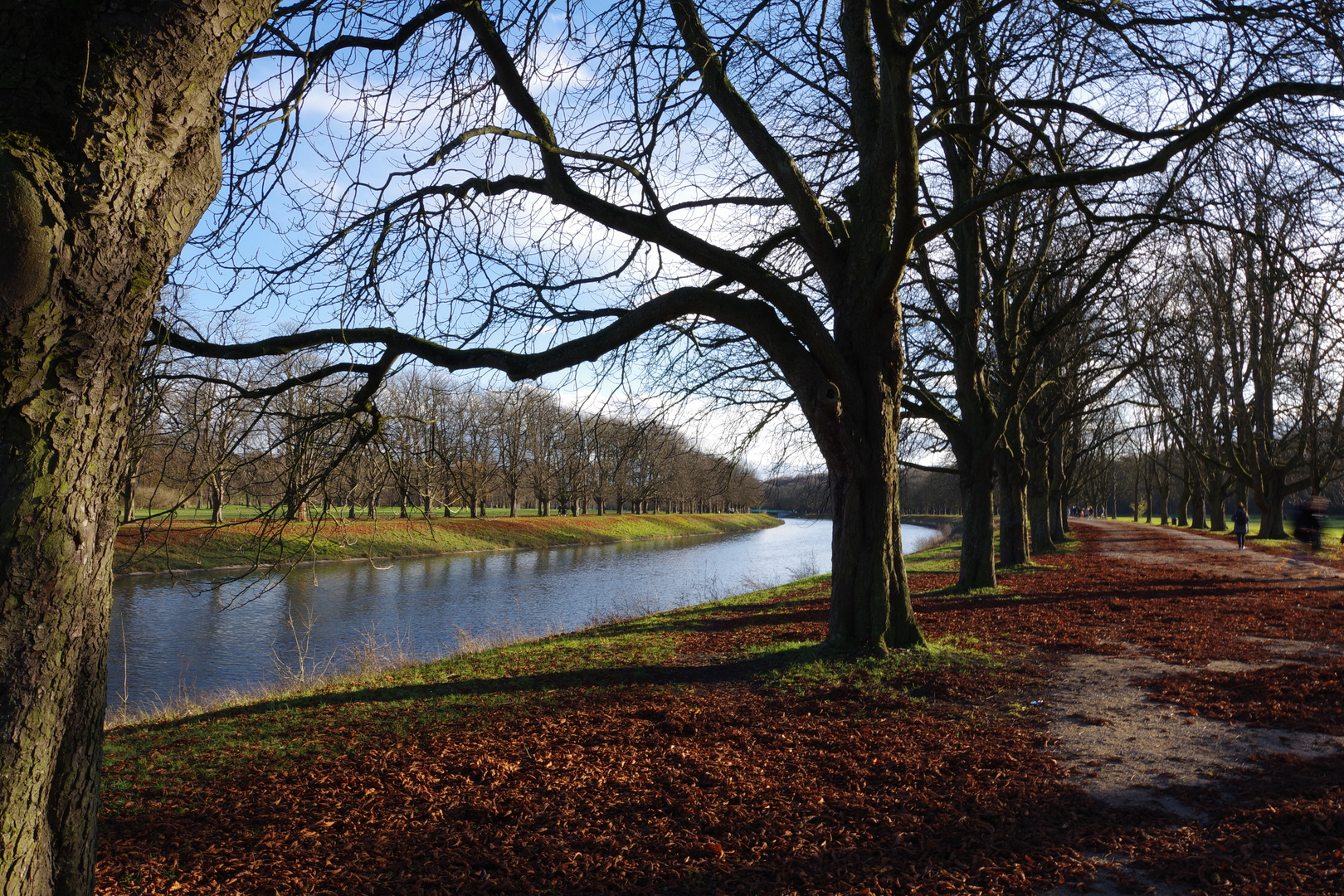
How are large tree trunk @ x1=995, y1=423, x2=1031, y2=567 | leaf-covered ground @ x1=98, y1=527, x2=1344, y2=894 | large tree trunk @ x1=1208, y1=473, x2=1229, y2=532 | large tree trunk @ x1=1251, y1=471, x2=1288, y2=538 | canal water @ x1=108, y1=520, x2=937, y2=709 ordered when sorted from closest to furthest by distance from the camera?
leaf-covered ground @ x1=98, y1=527, x2=1344, y2=894
canal water @ x1=108, y1=520, x2=937, y2=709
large tree trunk @ x1=995, y1=423, x2=1031, y2=567
large tree trunk @ x1=1251, y1=471, x2=1288, y2=538
large tree trunk @ x1=1208, y1=473, x2=1229, y2=532

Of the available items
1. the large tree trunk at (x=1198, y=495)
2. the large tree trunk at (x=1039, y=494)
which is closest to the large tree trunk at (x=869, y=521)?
the large tree trunk at (x=1039, y=494)

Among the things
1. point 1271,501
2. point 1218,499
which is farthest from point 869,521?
point 1218,499

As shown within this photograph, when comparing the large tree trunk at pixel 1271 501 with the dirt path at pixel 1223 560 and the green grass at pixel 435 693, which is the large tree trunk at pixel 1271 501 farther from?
the green grass at pixel 435 693

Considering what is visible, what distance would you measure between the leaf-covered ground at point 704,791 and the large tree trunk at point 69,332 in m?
1.26

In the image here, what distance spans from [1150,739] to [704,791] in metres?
3.08

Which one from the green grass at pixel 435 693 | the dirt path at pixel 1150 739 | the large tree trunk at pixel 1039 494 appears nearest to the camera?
the dirt path at pixel 1150 739

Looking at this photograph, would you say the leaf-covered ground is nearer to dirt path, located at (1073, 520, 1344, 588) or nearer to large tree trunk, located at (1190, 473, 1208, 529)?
dirt path, located at (1073, 520, 1344, 588)

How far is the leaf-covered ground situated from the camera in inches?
120

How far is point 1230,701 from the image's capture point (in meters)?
5.57

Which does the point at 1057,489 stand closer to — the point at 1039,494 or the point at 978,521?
the point at 1039,494

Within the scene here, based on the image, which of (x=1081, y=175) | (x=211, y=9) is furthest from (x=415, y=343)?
(x=1081, y=175)

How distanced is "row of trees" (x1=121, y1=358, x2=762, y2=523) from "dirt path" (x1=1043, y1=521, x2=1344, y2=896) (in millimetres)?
4409

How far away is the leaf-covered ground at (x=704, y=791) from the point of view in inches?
120

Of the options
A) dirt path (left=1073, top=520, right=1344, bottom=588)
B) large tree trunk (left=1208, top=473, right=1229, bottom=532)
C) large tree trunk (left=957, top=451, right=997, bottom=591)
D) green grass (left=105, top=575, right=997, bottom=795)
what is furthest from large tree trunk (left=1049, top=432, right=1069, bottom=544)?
green grass (left=105, top=575, right=997, bottom=795)
